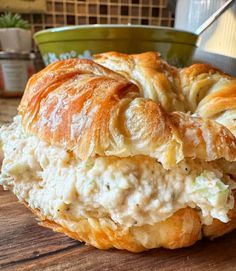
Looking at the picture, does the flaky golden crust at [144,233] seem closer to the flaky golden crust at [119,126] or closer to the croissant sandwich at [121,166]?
the croissant sandwich at [121,166]

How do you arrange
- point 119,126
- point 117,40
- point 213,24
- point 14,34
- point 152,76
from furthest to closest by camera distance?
point 14,34 → point 213,24 → point 117,40 → point 152,76 → point 119,126

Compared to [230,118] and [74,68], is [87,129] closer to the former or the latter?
[74,68]

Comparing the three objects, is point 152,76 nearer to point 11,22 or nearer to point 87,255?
point 87,255

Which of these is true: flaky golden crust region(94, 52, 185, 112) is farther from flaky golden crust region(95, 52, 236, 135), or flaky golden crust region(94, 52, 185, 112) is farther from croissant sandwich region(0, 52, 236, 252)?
croissant sandwich region(0, 52, 236, 252)

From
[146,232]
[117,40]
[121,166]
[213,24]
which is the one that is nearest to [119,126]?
[121,166]

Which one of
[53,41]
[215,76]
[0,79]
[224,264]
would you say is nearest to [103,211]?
[224,264]

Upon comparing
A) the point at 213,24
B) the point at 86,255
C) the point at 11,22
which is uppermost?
the point at 213,24

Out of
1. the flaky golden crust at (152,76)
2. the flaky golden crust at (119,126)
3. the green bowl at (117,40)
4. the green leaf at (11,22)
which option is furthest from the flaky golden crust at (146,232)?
the green leaf at (11,22)
